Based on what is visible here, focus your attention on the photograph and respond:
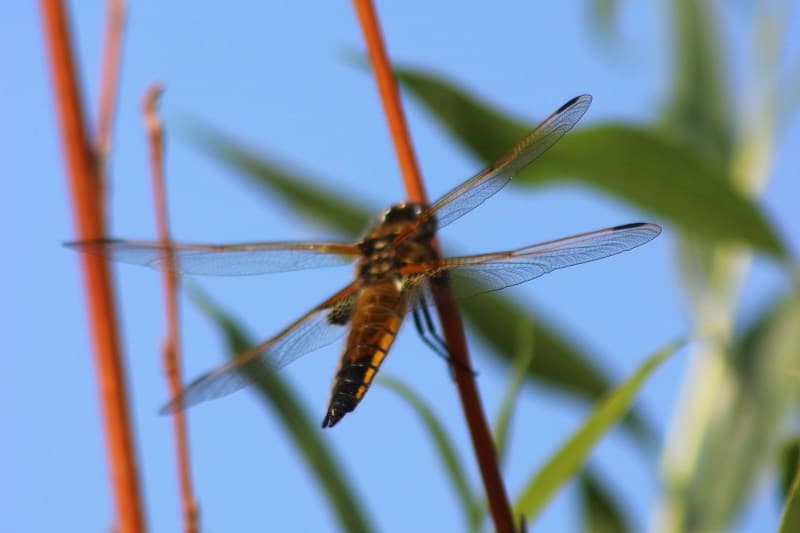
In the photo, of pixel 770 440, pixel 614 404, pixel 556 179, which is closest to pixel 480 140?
pixel 556 179

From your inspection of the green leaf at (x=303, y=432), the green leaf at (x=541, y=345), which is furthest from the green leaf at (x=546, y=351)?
the green leaf at (x=303, y=432)

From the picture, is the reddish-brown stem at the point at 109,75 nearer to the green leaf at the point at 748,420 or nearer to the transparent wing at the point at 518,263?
the transparent wing at the point at 518,263

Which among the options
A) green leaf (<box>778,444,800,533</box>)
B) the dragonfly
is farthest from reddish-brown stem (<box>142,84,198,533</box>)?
green leaf (<box>778,444,800,533</box>)

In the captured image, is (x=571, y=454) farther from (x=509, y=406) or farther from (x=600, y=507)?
(x=600, y=507)

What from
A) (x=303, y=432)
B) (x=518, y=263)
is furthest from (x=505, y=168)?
(x=303, y=432)

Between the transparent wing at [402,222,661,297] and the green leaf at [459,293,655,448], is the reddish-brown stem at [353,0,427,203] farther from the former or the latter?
the green leaf at [459,293,655,448]
